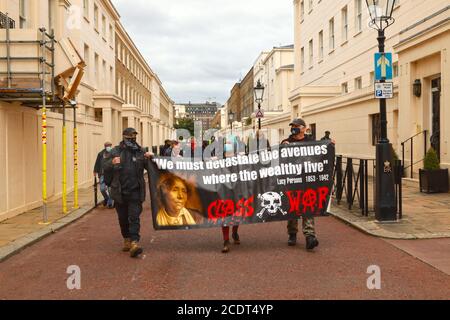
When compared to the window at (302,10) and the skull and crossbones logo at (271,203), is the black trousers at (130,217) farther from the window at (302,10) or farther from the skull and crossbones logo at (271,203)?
the window at (302,10)

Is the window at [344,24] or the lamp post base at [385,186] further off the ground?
the window at [344,24]

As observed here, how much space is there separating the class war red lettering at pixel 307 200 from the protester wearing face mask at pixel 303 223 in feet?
0.71

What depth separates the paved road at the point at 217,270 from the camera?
18.7ft

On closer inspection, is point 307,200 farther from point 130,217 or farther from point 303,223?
point 130,217

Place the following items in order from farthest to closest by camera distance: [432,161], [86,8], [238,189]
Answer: [86,8]
[432,161]
[238,189]

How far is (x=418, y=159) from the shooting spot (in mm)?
16500

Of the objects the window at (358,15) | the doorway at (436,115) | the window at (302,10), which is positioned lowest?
the doorway at (436,115)

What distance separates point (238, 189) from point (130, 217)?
68.7 inches

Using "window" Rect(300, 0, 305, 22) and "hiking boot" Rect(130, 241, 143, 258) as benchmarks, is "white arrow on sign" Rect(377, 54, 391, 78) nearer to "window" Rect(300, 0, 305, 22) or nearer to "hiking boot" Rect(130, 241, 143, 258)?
"hiking boot" Rect(130, 241, 143, 258)

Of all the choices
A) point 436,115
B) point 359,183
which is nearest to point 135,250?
point 359,183

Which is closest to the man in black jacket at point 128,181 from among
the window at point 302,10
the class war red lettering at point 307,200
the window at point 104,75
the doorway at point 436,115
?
the class war red lettering at point 307,200

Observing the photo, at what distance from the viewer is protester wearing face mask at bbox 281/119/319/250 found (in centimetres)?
780

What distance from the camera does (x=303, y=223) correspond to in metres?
8.11

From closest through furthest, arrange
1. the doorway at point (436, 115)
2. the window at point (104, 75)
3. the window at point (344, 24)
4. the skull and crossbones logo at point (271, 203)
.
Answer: the skull and crossbones logo at point (271, 203), the doorway at point (436, 115), the window at point (344, 24), the window at point (104, 75)
